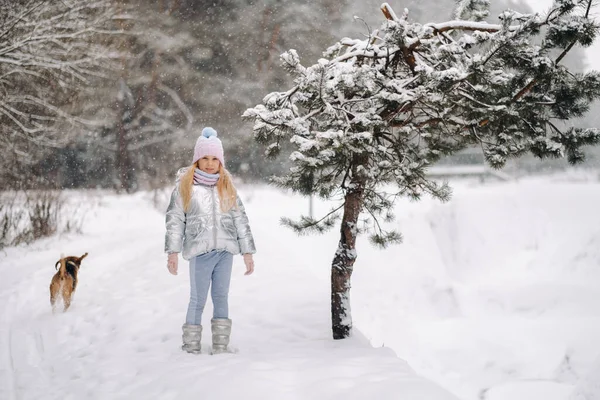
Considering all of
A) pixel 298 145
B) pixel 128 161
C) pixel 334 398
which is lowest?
pixel 334 398

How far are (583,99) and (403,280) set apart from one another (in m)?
5.87

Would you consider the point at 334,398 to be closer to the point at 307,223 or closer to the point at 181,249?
the point at 181,249

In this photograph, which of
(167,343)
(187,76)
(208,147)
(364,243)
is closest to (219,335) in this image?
(167,343)

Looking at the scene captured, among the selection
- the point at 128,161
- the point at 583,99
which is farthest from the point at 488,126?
the point at 128,161

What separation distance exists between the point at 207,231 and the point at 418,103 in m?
2.08

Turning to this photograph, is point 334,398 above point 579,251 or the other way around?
the other way around

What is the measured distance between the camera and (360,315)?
7.60 metres

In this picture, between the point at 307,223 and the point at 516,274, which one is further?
the point at 516,274

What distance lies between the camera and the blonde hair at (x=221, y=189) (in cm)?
404

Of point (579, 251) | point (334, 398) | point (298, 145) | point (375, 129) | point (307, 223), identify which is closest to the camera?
point (334, 398)

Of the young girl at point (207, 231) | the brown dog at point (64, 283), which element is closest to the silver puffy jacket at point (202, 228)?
the young girl at point (207, 231)

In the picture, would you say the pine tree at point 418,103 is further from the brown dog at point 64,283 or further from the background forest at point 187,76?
the background forest at point 187,76

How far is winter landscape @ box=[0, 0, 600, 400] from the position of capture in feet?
11.9

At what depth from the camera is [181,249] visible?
4.02 metres
